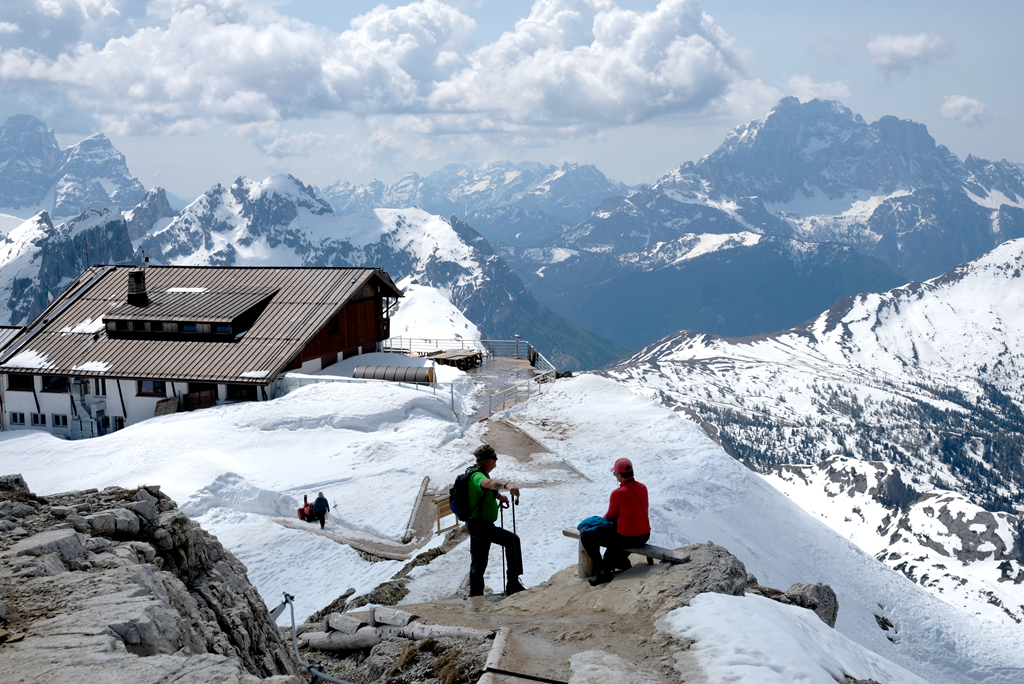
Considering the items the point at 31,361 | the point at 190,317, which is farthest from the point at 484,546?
the point at 31,361

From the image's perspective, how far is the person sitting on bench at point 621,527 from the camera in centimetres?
1364

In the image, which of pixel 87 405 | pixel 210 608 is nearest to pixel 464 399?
pixel 87 405

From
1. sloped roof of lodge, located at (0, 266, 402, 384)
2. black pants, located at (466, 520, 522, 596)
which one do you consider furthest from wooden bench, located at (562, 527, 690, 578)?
sloped roof of lodge, located at (0, 266, 402, 384)

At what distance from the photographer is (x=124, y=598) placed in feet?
30.9

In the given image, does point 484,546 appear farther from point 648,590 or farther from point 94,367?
point 94,367

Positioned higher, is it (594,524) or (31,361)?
(31,361)

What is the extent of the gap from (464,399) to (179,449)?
14.9 meters

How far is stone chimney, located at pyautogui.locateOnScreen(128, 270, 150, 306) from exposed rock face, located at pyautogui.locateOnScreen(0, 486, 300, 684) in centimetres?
3736

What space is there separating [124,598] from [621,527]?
8155 millimetres

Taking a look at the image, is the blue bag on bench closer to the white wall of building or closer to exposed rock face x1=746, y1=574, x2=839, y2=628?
exposed rock face x1=746, y1=574, x2=839, y2=628

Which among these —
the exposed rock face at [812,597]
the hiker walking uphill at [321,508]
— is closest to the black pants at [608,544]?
the exposed rock face at [812,597]

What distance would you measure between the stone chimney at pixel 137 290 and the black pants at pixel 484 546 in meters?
38.5

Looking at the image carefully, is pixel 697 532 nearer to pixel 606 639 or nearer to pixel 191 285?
pixel 606 639

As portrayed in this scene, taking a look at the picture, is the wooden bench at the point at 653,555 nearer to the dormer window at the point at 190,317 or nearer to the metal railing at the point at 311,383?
the metal railing at the point at 311,383
